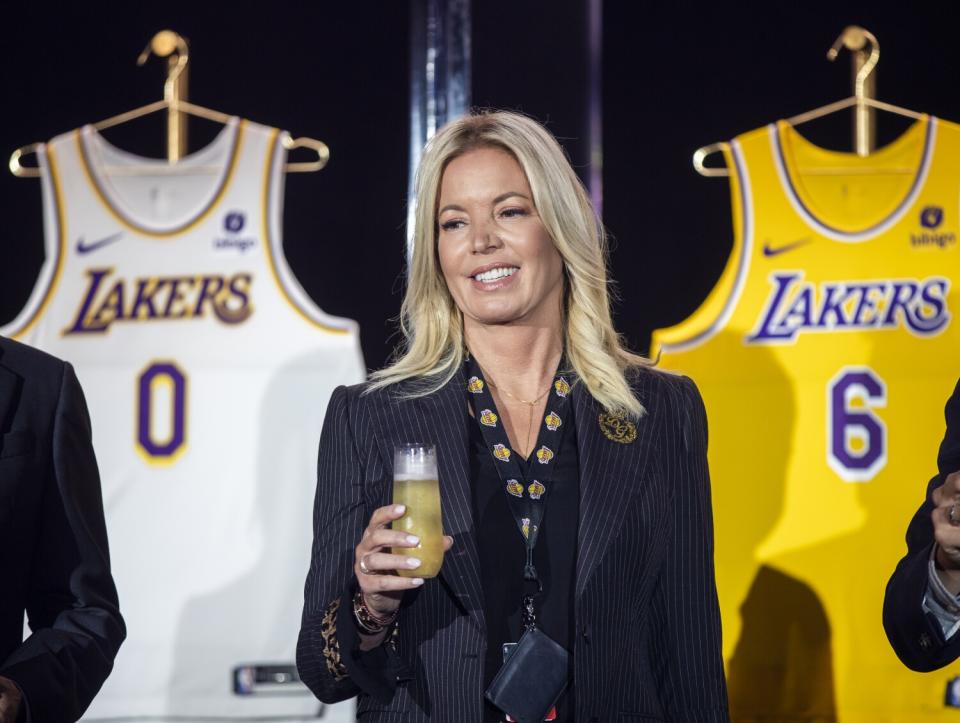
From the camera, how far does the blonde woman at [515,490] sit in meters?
1.74

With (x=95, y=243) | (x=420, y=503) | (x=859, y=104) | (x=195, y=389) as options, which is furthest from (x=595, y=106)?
(x=420, y=503)

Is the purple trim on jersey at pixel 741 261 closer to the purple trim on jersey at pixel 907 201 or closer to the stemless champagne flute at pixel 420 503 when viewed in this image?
the purple trim on jersey at pixel 907 201

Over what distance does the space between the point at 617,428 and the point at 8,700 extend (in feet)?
3.27

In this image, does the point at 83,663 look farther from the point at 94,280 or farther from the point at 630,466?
the point at 94,280

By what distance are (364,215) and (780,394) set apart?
4.06 ft

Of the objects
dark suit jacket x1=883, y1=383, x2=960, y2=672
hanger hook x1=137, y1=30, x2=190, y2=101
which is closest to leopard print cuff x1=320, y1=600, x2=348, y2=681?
dark suit jacket x1=883, y1=383, x2=960, y2=672

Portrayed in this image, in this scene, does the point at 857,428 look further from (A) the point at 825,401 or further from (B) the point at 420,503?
(B) the point at 420,503

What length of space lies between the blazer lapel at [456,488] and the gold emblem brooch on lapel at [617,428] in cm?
23

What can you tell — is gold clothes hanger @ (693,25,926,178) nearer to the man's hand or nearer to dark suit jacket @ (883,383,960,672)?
dark suit jacket @ (883,383,960,672)

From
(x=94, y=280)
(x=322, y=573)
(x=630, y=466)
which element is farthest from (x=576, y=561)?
(x=94, y=280)

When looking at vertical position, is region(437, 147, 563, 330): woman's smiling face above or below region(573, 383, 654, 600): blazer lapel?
above

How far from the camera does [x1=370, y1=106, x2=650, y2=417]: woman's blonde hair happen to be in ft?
6.61

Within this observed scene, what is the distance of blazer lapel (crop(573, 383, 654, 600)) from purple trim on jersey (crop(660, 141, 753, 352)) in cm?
120

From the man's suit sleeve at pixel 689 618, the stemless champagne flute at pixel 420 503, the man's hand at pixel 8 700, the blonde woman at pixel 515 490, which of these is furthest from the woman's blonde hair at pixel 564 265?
the man's hand at pixel 8 700
